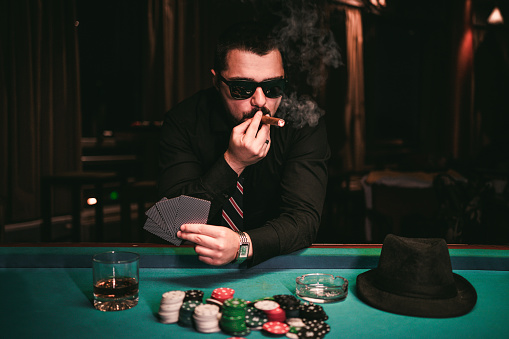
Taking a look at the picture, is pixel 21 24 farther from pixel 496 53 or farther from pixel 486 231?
pixel 496 53

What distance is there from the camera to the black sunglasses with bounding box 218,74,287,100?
5.90 feet

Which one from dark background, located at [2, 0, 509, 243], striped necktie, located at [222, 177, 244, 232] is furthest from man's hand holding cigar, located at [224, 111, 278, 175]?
dark background, located at [2, 0, 509, 243]

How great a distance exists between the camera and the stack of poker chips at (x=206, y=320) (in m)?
0.98

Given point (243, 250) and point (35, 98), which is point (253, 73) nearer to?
point (243, 250)

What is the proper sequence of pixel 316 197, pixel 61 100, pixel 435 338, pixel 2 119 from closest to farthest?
pixel 435 338, pixel 316 197, pixel 2 119, pixel 61 100

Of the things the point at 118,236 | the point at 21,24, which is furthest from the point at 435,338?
the point at 21,24

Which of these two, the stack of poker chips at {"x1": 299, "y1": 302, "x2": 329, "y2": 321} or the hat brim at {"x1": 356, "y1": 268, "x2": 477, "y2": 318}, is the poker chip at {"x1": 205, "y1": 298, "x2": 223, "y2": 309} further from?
the hat brim at {"x1": 356, "y1": 268, "x2": 477, "y2": 318}

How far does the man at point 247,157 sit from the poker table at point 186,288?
0.11 meters

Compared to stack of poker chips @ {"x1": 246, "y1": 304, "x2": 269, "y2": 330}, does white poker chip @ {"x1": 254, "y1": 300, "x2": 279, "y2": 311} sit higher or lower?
higher

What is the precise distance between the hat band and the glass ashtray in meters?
0.13

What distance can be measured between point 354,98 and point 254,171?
5.28 m

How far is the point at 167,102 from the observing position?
5.71m

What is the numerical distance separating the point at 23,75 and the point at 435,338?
4.72m

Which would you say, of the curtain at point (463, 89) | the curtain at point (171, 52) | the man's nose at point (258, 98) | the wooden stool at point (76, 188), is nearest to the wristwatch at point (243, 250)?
the man's nose at point (258, 98)
